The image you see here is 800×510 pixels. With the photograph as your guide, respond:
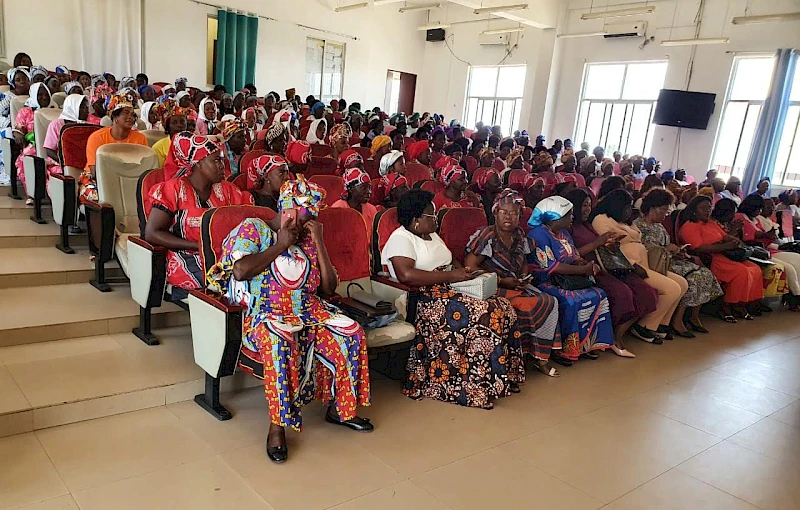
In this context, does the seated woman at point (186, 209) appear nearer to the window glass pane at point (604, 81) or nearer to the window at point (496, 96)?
the window glass pane at point (604, 81)

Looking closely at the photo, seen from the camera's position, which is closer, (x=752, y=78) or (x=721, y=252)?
(x=721, y=252)

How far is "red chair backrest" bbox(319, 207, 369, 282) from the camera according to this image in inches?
118

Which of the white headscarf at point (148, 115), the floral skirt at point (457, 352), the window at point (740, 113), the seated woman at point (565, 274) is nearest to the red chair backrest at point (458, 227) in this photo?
the seated woman at point (565, 274)

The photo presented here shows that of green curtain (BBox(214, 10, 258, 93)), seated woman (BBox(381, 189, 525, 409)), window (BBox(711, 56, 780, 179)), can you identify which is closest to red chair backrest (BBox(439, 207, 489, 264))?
seated woman (BBox(381, 189, 525, 409))

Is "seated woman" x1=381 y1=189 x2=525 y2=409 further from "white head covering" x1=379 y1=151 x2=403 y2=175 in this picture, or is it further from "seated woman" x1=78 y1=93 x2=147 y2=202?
"seated woman" x1=78 y1=93 x2=147 y2=202

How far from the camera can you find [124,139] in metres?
3.85

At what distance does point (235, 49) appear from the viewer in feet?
37.5

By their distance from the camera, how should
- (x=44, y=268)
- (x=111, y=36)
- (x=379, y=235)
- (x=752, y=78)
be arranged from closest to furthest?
1. (x=379, y=235)
2. (x=44, y=268)
3. (x=111, y=36)
4. (x=752, y=78)

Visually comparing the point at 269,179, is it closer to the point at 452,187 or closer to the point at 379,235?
the point at 379,235

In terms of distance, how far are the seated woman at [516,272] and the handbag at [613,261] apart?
0.77 meters

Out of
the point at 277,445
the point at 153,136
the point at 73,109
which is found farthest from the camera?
the point at 153,136

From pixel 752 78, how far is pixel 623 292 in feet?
28.5

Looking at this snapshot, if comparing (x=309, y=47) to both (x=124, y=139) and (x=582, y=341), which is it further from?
(x=582, y=341)

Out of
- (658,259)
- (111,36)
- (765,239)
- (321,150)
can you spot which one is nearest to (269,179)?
(321,150)
